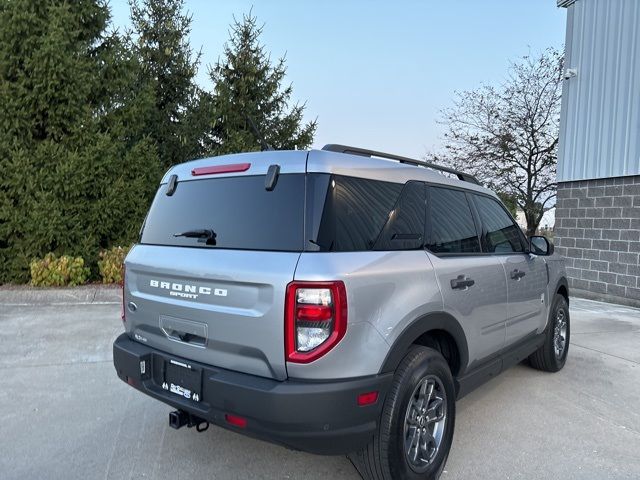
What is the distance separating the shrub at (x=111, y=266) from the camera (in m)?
9.24

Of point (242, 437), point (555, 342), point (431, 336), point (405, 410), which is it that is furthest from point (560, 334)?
point (242, 437)

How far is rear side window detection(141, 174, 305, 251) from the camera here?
2.47 metres

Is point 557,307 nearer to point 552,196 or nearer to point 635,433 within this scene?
point 635,433

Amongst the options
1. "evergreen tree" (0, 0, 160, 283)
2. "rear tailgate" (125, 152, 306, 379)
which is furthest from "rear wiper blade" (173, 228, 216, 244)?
"evergreen tree" (0, 0, 160, 283)

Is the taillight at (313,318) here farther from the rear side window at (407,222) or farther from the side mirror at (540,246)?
the side mirror at (540,246)

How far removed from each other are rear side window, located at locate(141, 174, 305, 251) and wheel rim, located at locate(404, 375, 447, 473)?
3.73ft

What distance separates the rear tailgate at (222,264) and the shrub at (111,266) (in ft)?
21.8

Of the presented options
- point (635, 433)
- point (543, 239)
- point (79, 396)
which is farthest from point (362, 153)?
point (79, 396)

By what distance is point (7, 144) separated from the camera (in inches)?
351

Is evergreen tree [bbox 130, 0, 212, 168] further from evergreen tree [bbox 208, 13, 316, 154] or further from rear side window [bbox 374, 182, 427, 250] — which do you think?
rear side window [bbox 374, 182, 427, 250]

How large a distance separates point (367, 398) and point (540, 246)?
284 centimetres

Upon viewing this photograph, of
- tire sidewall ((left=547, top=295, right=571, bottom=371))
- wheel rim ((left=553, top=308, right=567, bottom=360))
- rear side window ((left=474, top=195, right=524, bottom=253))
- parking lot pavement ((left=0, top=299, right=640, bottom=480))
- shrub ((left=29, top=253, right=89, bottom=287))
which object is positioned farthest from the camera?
shrub ((left=29, top=253, right=89, bottom=287))

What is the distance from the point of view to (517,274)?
3875mm

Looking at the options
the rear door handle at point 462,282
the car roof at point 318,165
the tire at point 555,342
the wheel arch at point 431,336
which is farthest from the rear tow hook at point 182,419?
the tire at point 555,342
